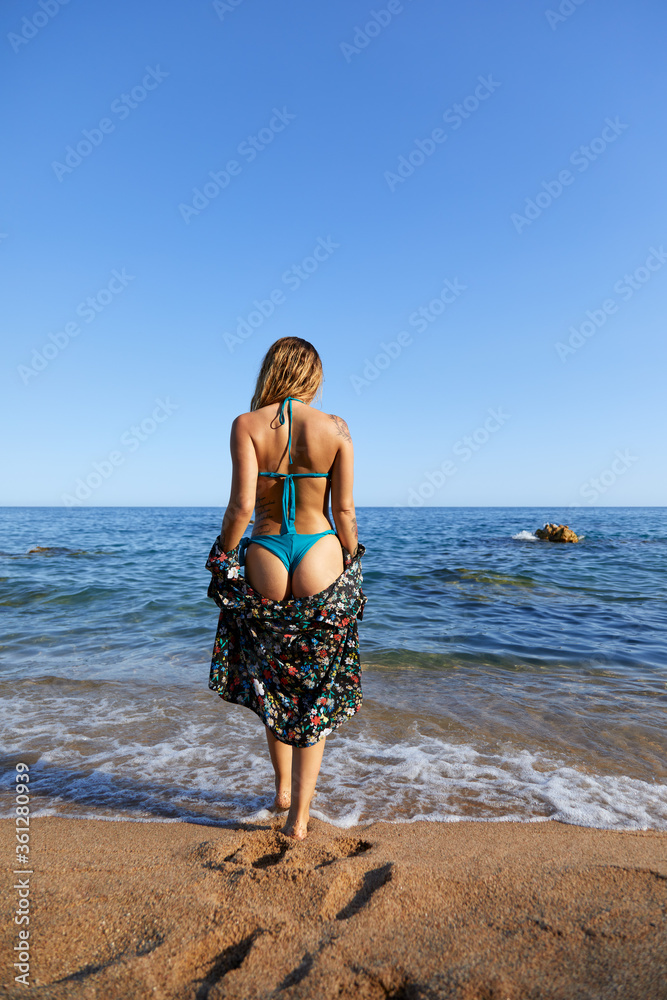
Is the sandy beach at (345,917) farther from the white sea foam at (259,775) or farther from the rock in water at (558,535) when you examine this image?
the rock in water at (558,535)

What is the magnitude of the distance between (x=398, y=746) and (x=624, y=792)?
56.3 inches

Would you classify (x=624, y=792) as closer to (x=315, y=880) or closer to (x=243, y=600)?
(x=315, y=880)

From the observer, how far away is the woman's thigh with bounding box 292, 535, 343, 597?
2.52 m

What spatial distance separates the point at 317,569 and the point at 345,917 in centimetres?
132

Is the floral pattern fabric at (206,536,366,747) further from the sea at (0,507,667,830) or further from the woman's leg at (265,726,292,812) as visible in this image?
the sea at (0,507,667,830)

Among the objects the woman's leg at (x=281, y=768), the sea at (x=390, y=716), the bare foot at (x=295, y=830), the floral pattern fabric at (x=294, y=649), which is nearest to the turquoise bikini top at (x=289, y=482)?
the floral pattern fabric at (x=294, y=649)

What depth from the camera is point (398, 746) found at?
385 cm

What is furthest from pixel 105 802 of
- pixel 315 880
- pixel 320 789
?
pixel 315 880

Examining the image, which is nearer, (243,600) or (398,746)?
(243,600)

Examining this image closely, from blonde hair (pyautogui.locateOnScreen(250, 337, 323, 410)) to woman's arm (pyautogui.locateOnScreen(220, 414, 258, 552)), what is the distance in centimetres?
22

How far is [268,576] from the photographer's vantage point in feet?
8.32

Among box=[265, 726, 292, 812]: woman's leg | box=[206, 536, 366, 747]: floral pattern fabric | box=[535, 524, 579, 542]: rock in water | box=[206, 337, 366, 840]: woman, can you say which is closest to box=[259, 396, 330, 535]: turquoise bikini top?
box=[206, 337, 366, 840]: woman

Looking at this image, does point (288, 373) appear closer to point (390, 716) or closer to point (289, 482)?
point (289, 482)

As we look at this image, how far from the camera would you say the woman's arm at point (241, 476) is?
253 centimetres
